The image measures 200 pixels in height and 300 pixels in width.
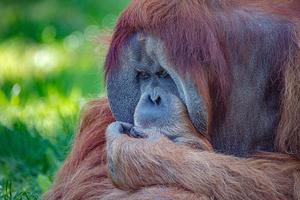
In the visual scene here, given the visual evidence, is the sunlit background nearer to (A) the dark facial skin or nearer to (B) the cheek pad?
(B) the cheek pad

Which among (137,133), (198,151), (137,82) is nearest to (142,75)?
(137,82)

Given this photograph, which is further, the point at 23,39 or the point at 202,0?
the point at 23,39

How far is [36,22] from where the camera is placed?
9.72 metres

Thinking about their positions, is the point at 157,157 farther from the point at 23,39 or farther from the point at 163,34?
the point at 23,39

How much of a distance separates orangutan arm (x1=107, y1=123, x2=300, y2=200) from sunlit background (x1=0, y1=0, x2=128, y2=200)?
797 mm

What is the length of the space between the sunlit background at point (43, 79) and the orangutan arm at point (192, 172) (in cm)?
80

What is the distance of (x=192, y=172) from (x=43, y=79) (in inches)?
135

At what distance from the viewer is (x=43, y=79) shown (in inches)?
288

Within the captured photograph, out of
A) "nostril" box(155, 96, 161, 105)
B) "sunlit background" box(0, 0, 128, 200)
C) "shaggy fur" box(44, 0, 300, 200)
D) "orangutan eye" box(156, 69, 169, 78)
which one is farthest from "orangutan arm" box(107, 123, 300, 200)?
"sunlit background" box(0, 0, 128, 200)

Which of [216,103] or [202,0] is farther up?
[202,0]

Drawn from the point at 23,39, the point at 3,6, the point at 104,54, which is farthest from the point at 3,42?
the point at 104,54

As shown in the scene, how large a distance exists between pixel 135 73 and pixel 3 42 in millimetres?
5100

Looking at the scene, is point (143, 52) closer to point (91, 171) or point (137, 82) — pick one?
point (137, 82)

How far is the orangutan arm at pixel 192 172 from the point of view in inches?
158
